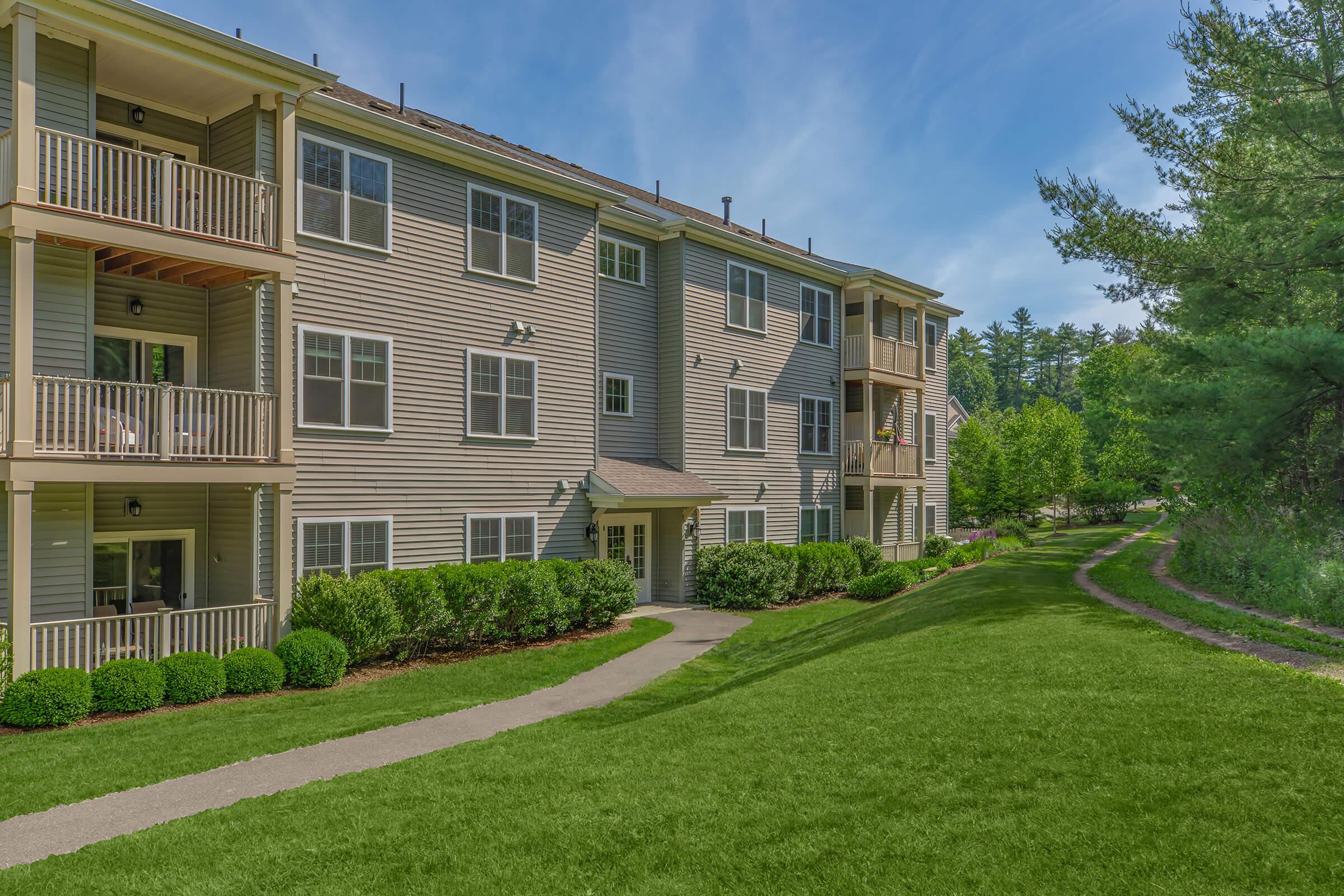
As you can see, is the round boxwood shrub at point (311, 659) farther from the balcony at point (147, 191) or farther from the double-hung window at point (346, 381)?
the balcony at point (147, 191)

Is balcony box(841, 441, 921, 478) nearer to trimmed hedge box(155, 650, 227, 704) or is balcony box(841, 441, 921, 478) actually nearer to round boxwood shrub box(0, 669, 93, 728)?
trimmed hedge box(155, 650, 227, 704)

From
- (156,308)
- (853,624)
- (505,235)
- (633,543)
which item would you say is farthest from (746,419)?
(156,308)

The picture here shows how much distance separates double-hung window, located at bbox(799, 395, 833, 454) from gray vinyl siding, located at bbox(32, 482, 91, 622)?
17604mm

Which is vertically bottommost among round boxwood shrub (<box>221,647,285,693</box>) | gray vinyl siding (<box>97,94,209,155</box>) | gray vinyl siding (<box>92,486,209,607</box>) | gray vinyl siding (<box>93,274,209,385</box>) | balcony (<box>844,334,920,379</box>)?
round boxwood shrub (<box>221,647,285,693</box>)

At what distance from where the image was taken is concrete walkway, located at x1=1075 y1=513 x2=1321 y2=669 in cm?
865

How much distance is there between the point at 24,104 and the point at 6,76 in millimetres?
1259

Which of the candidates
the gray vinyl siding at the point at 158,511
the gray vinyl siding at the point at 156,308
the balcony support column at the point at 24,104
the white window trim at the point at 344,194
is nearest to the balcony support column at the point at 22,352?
the balcony support column at the point at 24,104

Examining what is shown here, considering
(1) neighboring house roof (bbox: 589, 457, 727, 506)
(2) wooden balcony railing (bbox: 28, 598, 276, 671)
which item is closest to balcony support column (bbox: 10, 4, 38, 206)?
(2) wooden balcony railing (bbox: 28, 598, 276, 671)

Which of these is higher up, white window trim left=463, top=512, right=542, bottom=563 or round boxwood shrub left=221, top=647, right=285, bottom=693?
white window trim left=463, top=512, right=542, bottom=563

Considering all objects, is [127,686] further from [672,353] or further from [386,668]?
[672,353]

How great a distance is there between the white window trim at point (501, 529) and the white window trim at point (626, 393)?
12.4ft

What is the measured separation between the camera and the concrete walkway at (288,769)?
6.53 meters

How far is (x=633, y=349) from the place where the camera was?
2031 centimetres

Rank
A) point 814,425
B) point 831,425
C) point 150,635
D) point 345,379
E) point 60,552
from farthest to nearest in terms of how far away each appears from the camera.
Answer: point 831,425 < point 814,425 < point 345,379 < point 150,635 < point 60,552
